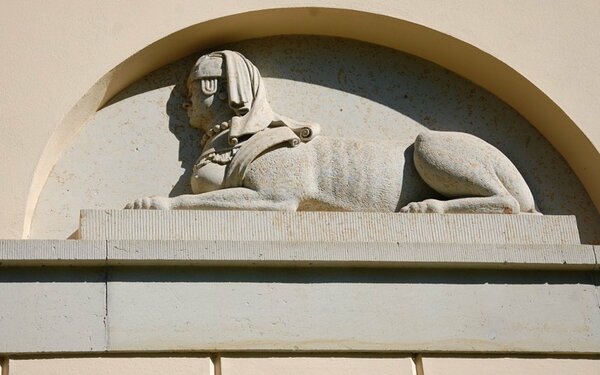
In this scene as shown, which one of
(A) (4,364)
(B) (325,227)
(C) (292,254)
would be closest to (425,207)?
(B) (325,227)

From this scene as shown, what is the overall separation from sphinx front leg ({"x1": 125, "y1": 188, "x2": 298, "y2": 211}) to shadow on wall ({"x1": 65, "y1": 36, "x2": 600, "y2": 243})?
496 millimetres

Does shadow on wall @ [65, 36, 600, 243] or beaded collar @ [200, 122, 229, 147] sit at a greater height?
shadow on wall @ [65, 36, 600, 243]

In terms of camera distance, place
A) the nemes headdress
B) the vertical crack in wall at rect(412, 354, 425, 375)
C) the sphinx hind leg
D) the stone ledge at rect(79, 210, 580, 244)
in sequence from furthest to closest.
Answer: the nemes headdress < the sphinx hind leg < the stone ledge at rect(79, 210, 580, 244) < the vertical crack in wall at rect(412, 354, 425, 375)

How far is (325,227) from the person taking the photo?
778cm

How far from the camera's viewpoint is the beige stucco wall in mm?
7996

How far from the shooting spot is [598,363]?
7684 millimetres

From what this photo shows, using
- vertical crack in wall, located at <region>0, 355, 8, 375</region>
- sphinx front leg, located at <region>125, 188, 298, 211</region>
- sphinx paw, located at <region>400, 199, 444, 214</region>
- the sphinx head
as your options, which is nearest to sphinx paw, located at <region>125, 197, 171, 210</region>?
sphinx front leg, located at <region>125, 188, 298, 211</region>

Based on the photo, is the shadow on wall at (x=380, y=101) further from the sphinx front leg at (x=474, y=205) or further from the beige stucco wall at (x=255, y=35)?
the sphinx front leg at (x=474, y=205)

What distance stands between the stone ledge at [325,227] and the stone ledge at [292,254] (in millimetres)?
127

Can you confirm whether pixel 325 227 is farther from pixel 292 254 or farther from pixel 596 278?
pixel 596 278

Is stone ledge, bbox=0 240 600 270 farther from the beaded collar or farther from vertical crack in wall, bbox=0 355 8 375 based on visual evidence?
the beaded collar

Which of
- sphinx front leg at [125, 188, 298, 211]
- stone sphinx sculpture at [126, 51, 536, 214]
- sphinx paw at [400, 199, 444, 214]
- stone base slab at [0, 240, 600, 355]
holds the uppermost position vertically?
stone sphinx sculpture at [126, 51, 536, 214]

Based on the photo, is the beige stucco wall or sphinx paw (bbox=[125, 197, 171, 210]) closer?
sphinx paw (bbox=[125, 197, 171, 210])

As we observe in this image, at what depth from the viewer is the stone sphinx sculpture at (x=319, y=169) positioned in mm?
7906
